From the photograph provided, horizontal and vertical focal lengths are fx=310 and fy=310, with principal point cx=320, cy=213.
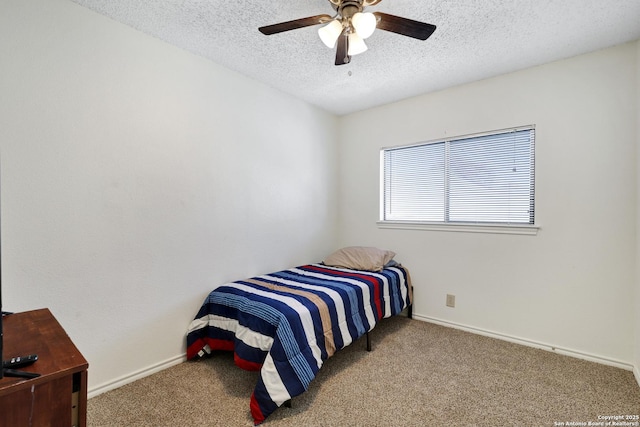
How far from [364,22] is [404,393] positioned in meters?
2.14

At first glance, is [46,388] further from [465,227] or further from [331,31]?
[465,227]

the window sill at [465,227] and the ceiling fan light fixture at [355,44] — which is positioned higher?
the ceiling fan light fixture at [355,44]

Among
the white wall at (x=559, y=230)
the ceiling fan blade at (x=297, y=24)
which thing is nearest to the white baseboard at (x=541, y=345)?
the white wall at (x=559, y=230)

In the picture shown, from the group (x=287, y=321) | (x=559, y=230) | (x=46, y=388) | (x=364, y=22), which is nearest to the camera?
(x=46, y=388)

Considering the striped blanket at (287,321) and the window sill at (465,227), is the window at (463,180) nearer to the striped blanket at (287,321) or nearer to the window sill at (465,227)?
the window sill at (465,227)

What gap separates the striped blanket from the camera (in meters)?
1.77

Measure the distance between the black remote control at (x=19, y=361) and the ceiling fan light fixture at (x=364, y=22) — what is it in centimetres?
187

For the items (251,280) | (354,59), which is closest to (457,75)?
(354,59)

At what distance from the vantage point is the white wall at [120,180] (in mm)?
1669

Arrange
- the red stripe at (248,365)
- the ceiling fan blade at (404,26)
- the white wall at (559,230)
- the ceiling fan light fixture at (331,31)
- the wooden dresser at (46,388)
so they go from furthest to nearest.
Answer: the white wall at (559,230) < the red stripe at (248,365) < the ceiling fan light fixture at (331,31) < the ceiling fan blade at (404,26) < the wooden dresser at (46,388)

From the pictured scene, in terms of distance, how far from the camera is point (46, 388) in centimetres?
92

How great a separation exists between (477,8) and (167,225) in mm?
2446

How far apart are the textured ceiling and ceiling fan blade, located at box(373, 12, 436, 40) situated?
328 mm

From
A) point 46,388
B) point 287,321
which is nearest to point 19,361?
point 46,388
